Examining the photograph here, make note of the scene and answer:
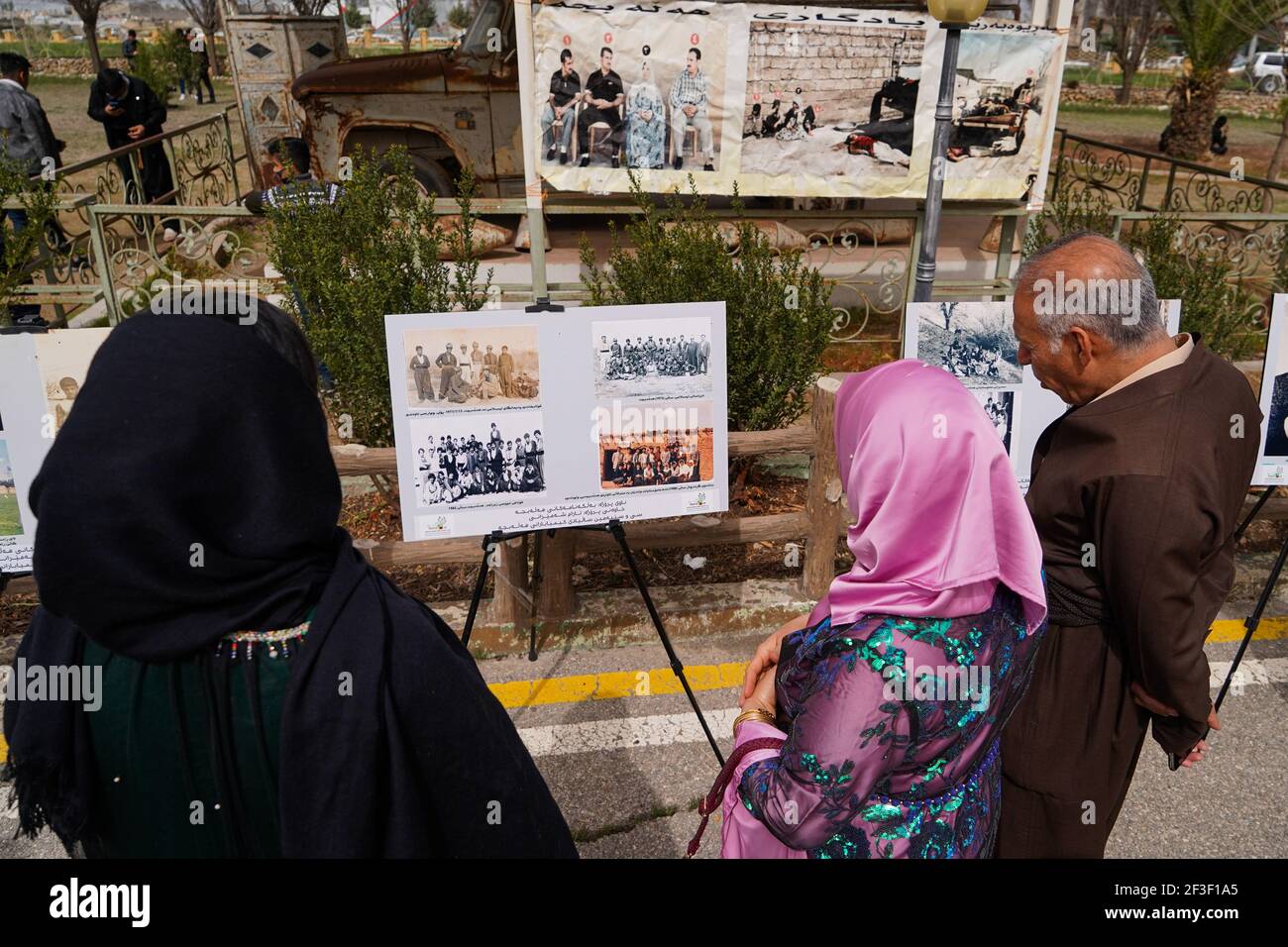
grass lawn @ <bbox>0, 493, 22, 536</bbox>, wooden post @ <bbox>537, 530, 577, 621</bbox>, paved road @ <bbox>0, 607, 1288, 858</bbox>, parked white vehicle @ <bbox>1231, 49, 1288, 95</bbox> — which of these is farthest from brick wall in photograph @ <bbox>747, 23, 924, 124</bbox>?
parked white vehicle @ <bbox>1231, 49, 1288, 95</bbox>

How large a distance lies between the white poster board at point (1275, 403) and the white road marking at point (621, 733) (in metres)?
2.46

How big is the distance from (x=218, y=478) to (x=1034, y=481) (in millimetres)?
1866

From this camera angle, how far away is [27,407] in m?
3.11

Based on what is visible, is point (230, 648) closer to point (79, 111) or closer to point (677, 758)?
point (677, 758)

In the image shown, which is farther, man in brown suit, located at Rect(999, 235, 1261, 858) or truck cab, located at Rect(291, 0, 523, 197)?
truck cab, located at Rect(291, 0, 523, 197)

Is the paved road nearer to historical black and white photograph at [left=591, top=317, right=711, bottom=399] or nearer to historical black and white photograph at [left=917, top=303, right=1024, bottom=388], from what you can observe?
historical black and white photograph at [left=591, top=317, right=711, bottom=399]

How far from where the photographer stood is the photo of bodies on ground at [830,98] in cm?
558

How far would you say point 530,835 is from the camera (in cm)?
149

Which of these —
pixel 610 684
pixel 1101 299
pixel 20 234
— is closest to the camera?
pixel 1101 299

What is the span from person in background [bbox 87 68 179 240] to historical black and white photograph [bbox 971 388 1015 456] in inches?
389

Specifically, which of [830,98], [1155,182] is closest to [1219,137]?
[1155,182]

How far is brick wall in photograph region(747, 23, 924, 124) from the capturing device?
5.54 m

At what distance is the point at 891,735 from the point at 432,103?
29.9 ft

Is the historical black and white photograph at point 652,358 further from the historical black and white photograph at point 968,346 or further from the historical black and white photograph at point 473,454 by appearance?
the historical black and white photograph at point 968,346
